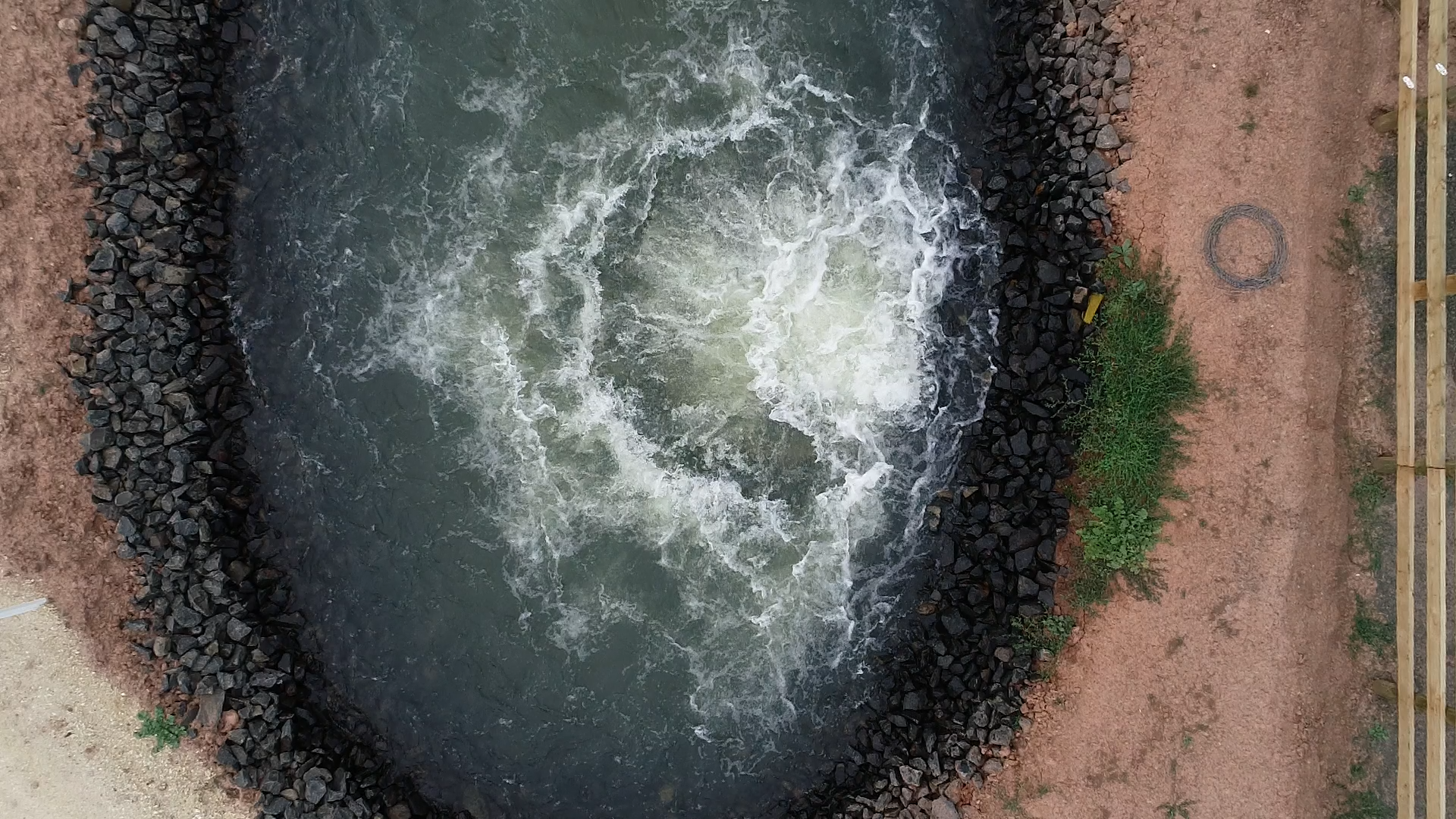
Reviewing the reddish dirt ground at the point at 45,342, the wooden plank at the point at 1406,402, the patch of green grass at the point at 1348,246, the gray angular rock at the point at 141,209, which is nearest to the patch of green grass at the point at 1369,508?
the wooden plank at the point at 1406,402

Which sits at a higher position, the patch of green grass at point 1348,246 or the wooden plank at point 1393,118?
the wooden plank at point 1393,118

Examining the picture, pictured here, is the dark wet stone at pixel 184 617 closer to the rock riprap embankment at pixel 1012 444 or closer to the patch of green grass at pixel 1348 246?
the rock riprap embankment at pixel 1012 444

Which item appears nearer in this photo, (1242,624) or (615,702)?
(1242,624)

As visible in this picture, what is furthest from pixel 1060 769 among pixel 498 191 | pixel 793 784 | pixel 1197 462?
pixel 498 191

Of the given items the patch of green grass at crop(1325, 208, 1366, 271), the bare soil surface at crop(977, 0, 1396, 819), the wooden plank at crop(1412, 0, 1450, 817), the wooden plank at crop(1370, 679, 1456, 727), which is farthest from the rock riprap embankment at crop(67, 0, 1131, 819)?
the wooden plank at crop(1370, 679, 1456, 727)

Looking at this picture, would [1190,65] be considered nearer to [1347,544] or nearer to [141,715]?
[1347,544]

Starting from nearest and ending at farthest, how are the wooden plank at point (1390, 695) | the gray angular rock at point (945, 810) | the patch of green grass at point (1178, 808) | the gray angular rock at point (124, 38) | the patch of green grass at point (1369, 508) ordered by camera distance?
the wooden plank at point (1390, 695) < the patch of green grass at point (1369, 508) < the patch of green grass at point (1178, 808) < the gray angular rock at point (124, 38) < the gray angular rock at point (945, 810)

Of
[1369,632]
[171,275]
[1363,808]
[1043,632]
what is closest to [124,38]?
[171,275]
